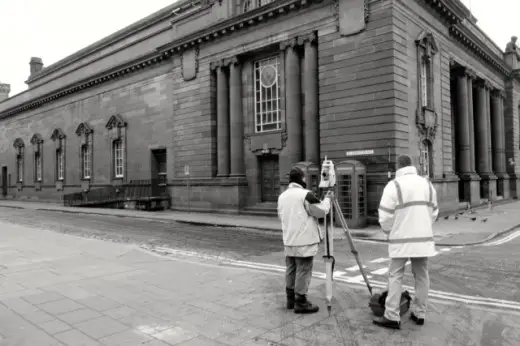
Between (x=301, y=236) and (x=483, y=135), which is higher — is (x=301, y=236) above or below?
below

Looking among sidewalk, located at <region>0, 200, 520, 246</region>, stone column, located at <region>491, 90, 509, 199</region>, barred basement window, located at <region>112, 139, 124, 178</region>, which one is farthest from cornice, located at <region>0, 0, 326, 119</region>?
stone column, located at <region>491, 90, 509, 199</region>

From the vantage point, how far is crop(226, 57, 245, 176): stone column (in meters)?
21.9

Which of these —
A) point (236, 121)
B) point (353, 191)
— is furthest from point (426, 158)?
point (236, 121)

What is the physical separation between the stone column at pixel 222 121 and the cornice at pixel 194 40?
6.08 ft

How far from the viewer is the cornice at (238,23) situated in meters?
18.8

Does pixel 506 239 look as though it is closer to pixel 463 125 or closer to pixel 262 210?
pixel 262 210

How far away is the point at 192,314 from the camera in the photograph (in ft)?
17.7

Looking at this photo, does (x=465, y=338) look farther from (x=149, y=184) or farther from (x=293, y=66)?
(x=149, y=184)

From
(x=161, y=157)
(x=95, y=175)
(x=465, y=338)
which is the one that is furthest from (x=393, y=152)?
(x=95, y=175)

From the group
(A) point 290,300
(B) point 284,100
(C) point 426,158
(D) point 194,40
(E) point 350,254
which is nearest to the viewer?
(A) point 290,300

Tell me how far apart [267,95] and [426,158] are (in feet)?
27.0

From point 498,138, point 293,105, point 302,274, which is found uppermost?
point 293,105

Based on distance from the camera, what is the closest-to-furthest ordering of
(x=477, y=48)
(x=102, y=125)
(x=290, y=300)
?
(x=290, y=300)
(x=477, y=48)
(x=102, y=125)

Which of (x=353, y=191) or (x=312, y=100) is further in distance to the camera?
(x=312, y=100)
